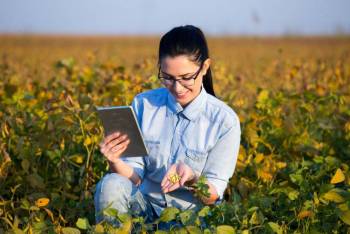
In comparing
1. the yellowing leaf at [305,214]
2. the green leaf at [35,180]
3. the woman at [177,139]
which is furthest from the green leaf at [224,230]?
the green leaf at [35,180]

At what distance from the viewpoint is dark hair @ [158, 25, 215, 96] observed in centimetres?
233

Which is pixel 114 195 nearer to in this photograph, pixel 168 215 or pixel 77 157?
pixel 168 215

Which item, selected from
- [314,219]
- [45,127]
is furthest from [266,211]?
[45,127]

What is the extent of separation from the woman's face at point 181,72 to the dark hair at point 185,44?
19 millimetres

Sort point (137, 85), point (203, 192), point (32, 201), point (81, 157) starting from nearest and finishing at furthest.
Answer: point (203, 192), point (32, 201), point (81, 157), point (137, 85)

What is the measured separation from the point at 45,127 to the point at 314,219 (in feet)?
4.67

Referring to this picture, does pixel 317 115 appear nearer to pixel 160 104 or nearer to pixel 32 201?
pixel 160 104

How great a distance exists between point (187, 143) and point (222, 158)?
0.49ft

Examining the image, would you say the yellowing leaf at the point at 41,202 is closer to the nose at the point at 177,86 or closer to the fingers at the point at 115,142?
the fingers at the point at 115,142

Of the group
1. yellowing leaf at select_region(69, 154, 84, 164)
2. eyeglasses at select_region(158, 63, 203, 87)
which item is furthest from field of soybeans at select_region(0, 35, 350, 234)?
eyeglasses at select_region(158, 63, 203, 87)

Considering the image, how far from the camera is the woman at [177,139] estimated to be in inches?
91.8

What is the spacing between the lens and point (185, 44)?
7.67ft

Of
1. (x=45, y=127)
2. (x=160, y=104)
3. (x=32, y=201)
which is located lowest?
(x=32, y=201)

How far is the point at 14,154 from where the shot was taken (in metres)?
3.20
